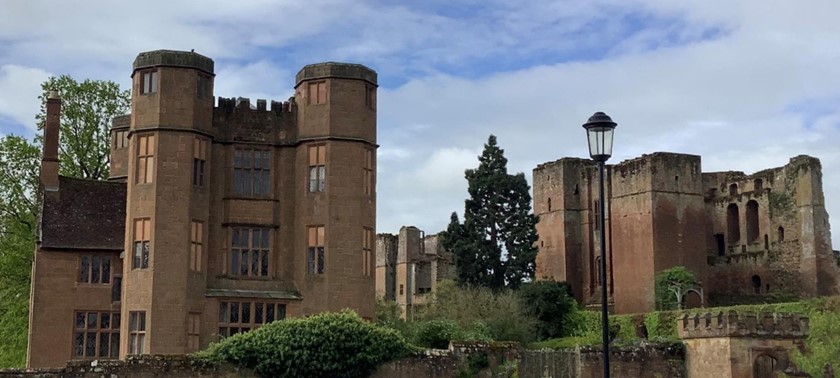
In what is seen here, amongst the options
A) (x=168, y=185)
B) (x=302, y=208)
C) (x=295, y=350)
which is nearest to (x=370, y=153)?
(x=302, y=208)

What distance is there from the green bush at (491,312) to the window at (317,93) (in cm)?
1508

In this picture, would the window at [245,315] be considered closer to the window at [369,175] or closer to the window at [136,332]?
the window at [136,332]

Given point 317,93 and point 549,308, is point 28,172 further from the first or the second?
point 549,308

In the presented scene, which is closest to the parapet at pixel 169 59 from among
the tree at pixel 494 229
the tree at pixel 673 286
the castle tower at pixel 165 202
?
the castle tower at pixel 165 202

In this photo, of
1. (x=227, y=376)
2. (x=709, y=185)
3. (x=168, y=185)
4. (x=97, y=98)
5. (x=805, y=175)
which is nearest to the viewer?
(x=227, y=376)

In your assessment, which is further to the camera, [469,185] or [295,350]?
[469,185]

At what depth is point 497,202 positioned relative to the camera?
63.4 meters

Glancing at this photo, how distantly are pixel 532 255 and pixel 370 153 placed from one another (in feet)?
72.7

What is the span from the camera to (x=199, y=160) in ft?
133

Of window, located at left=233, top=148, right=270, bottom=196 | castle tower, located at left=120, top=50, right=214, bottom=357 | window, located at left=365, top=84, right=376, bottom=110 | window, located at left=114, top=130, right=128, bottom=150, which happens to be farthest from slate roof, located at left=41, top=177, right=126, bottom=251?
window, located at left=365, top=84, right=376, bottom=110

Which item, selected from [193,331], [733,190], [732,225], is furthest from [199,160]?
[732,225]

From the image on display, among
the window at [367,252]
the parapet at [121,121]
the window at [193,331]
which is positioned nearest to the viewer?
the window at [193,331]

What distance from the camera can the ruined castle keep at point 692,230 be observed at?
69.9 meters

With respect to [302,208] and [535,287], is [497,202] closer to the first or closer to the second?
[535,287]
